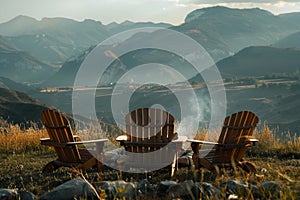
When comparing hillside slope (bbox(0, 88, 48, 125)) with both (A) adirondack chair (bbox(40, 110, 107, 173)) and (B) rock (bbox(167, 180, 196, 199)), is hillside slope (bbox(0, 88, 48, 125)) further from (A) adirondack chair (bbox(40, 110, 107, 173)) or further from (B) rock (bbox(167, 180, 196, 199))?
(B) rock (bbox(167, 180, 196, 199))

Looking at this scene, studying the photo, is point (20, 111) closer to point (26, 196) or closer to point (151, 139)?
point (151, 139)

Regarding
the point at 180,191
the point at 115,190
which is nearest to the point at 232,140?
the point at 180,191

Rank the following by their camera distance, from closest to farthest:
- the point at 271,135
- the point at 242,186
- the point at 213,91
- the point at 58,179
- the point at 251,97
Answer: the point at 242,186, the point at 58,179, the point at 271,135, the point at 251,97, the point at 213,91

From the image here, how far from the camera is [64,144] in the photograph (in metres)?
6.66

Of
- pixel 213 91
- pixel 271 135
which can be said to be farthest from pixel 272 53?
pixel 271 135

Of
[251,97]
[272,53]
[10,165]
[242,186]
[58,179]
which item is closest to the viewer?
[242,186]

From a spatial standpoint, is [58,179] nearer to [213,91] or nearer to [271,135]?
[271,135]

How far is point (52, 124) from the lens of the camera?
266 inches

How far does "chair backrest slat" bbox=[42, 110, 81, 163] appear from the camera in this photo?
6.71m

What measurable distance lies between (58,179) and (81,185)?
1.59 metres

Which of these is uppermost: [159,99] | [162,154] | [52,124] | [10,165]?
[52,124]

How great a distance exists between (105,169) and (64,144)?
1.01 m

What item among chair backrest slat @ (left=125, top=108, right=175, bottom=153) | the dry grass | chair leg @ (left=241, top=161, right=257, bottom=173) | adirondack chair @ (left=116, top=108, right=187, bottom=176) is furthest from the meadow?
chair backrest slat @ (left=125, top=108, right=175, bottom=153)

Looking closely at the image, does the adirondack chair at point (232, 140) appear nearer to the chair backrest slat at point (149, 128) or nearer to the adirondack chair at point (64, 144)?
the chair backrest slat at point (149, 128)
